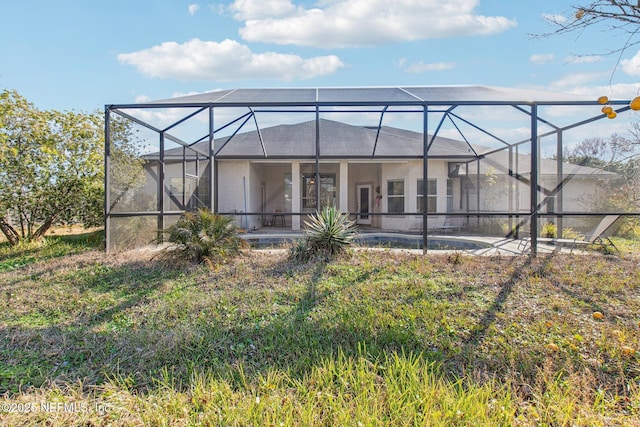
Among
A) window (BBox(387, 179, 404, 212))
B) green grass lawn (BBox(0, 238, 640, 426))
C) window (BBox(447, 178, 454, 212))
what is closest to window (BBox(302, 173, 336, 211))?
window (BBox(387, 179, 404, 212))

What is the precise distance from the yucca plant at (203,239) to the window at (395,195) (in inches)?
369

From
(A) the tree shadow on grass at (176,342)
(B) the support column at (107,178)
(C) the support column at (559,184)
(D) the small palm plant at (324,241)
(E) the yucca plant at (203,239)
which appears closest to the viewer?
(A) the tree shadow on grass at (176,342)

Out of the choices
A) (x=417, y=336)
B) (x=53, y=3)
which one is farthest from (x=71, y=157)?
(x=417, y=336)

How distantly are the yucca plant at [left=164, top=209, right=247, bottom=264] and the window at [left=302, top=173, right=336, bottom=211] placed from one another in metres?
8.80

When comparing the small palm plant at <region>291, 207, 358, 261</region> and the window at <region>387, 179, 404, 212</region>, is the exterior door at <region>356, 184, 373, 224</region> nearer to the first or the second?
the window at <region>387, 179, 404, 212</region>

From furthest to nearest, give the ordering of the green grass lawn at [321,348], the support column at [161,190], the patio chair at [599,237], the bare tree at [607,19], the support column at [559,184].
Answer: the support column at [559,184] < the support column at [161,190] < the patio chair at [599,237] < the bare tree at [607,19] < the green grass lawn at [321,348]

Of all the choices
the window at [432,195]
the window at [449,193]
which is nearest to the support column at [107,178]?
the window at [432,195]

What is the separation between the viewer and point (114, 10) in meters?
7.53

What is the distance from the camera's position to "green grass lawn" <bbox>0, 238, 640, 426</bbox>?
7.12ft

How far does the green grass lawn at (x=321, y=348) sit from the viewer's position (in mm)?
2170

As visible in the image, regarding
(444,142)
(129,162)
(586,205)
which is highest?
(444,142)

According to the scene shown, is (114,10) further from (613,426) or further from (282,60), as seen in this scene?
(613,426)

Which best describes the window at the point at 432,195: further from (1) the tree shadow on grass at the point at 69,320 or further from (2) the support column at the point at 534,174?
(1) the tree shadow on grass at the point at 69,320

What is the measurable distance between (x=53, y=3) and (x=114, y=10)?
1121 millimetres
